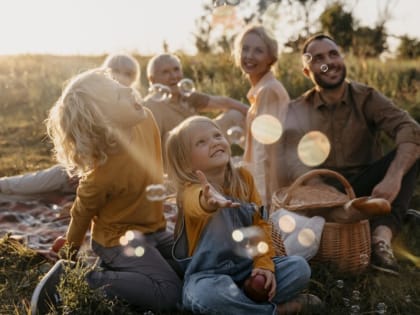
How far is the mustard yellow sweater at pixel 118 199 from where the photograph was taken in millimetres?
2963

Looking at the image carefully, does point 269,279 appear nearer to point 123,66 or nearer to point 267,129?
point 267,129

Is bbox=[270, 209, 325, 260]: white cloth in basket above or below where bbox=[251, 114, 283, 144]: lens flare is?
below

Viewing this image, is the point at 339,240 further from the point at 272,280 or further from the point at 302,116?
the point at 302,116

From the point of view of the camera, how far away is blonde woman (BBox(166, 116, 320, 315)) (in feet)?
8.82

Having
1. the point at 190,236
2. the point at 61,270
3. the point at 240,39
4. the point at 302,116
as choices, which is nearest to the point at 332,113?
the point at 302,116

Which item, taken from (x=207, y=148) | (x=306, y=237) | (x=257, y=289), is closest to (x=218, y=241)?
(x=257, y=289)

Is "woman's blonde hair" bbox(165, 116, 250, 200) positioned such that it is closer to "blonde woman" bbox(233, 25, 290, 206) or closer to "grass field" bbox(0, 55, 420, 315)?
"grass field" bbox(0, 55, 420, 315)

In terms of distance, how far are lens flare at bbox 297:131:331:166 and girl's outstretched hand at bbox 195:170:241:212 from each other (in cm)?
152

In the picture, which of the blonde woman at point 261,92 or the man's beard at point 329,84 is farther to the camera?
the blonde woman at point 261,92

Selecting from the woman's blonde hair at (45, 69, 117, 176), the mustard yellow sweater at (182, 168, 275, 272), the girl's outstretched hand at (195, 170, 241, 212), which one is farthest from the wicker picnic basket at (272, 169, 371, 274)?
the woman's blonde hair at (45, 69, 117, 176)

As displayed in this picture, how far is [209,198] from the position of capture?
2.57 meters

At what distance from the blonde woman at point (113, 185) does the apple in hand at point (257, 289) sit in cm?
42

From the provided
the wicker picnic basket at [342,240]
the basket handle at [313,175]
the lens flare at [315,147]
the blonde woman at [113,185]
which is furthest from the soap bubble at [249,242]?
the lens flare at [315,147]

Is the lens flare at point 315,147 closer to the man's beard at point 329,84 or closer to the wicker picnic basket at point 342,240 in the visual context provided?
the man's beard at point 329,84
